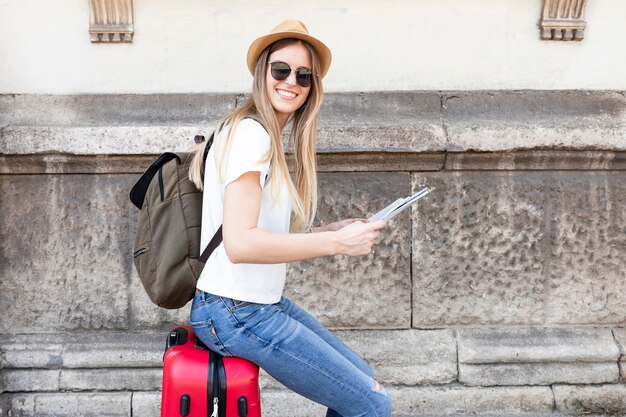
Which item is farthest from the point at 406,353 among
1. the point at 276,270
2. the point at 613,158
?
the point at 276,270

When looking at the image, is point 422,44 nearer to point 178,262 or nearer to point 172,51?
point 172,51

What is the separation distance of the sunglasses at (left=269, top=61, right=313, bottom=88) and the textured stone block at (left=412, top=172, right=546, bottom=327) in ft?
6.25

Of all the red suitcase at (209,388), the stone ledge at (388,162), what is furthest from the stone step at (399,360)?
the red suitcase at (209,388)

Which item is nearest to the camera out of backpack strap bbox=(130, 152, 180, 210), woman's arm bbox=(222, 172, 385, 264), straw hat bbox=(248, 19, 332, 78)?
woman's arm bbox=(222, 172, 385, 264)

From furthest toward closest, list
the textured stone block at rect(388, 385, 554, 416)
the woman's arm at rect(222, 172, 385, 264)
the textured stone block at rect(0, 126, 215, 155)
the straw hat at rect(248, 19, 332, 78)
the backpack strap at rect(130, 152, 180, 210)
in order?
1. the textured stone block at rect(388, 385, 554, 416)
2. the textured stone block at rect(0, 126, 215, 155)
3. the backpack strap at rect(130, 152, 180, 210)
4. the straw hat at rect(248, 19, 332, 78)
5. the woman's arm at rect(222, 172, 385, 264)

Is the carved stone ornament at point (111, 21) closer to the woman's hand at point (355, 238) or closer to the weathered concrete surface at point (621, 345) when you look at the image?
the woman's hand at point (355, 238)

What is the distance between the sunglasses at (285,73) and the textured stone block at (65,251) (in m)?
2.03

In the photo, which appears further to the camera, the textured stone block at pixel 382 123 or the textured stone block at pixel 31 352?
the textured stone block at pixel 31 352

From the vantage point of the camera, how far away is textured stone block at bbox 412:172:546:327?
4.29 meters

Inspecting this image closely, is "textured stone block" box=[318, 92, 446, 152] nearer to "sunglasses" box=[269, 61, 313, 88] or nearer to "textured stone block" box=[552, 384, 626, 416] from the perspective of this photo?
"textured stone block" box=[552, 384, 626, 416]

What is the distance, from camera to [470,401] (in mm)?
4281

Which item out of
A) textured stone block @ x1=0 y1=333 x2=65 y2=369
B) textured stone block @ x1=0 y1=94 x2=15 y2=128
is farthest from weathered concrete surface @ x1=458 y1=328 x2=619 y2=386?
textured stone block @ x1=0 y1=94 x2=15 y2=128

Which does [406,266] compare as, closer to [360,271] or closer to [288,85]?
[360,271]

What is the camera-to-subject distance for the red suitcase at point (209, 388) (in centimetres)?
237
